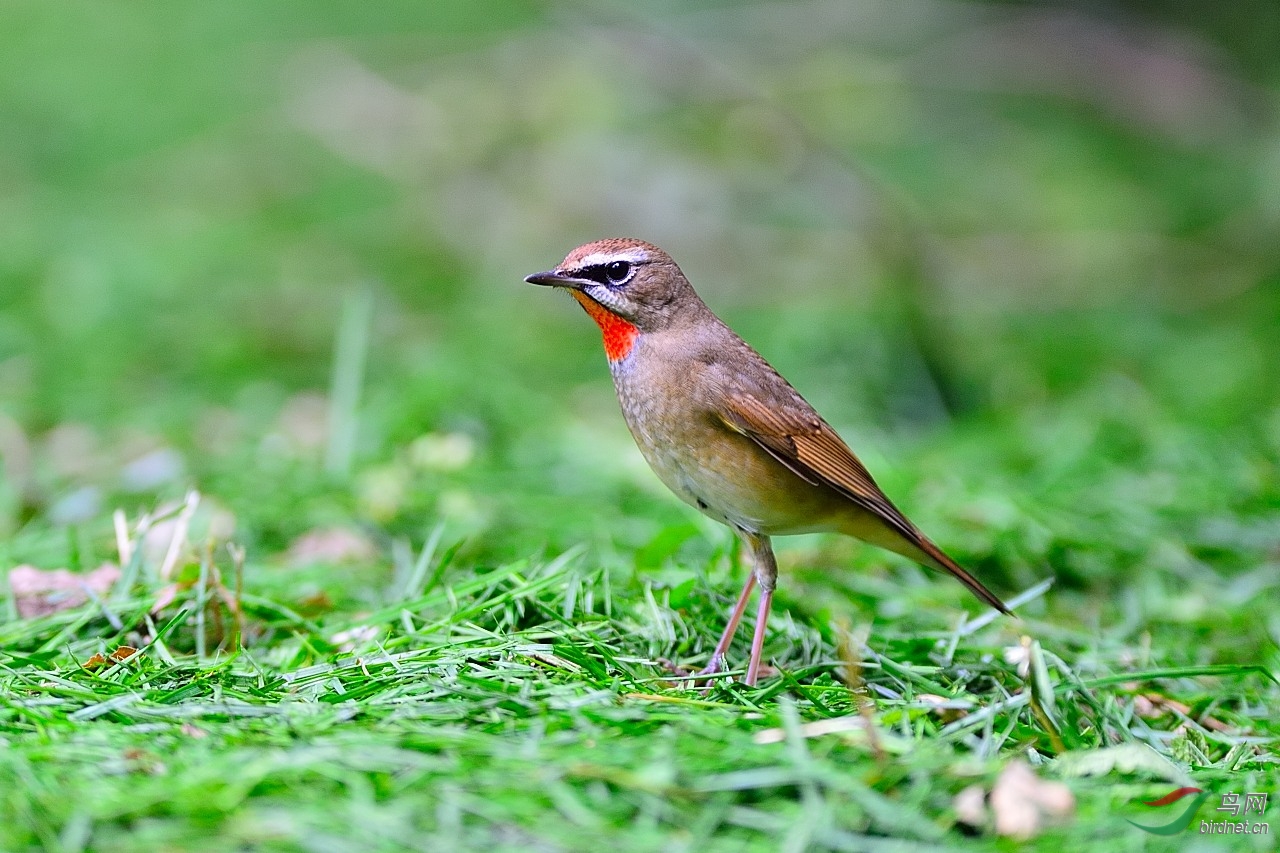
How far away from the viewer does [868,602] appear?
498cm

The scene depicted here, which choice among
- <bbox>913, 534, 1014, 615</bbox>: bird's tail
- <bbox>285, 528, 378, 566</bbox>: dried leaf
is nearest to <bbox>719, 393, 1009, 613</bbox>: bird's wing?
<bbox>913, 534, 1014, 615</bbox>: bird's tail

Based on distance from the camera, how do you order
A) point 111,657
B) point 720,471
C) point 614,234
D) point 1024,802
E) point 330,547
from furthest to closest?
point 614,234 < point 330,547 < point 720,471 < point 111,657 < point 1024,802

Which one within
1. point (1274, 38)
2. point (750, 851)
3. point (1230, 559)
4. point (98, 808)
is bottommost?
point (1230, 559)

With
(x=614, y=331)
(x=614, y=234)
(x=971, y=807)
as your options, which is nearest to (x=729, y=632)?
(x=614, y=331)

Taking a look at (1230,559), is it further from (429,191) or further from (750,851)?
(429,191)

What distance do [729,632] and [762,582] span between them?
0.23 metres

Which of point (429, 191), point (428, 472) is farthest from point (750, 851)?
point (429, 191)

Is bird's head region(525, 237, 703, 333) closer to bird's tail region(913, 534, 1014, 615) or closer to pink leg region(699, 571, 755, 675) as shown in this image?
pink leg region(699, 571, 755, 675)

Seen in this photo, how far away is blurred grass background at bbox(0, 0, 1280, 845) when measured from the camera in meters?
5.75

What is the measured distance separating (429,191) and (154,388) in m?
5.18

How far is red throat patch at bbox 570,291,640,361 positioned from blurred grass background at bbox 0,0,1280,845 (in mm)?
710

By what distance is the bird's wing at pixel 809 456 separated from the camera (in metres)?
4.28

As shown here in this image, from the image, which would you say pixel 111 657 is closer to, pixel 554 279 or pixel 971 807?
pixel 554 279

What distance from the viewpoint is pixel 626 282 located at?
4.45 m
